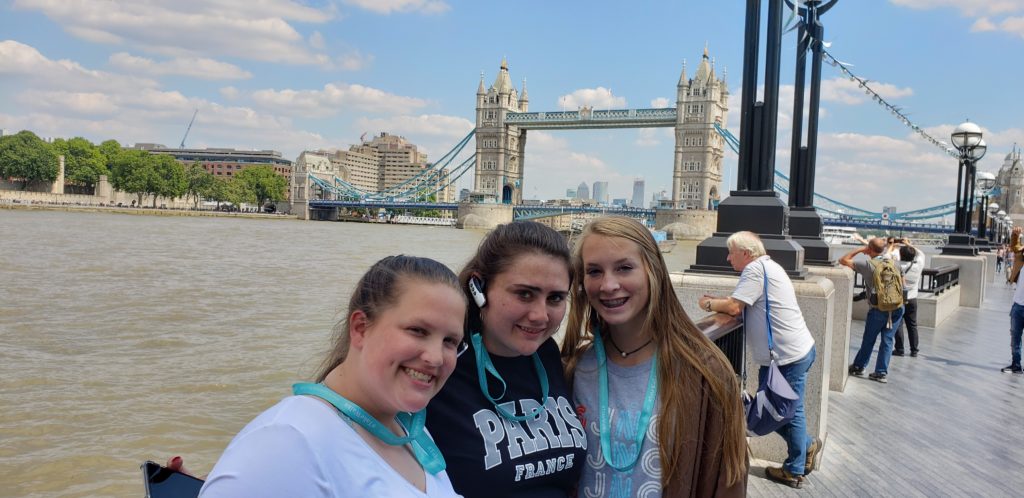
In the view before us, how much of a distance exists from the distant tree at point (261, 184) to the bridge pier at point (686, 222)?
148 ft

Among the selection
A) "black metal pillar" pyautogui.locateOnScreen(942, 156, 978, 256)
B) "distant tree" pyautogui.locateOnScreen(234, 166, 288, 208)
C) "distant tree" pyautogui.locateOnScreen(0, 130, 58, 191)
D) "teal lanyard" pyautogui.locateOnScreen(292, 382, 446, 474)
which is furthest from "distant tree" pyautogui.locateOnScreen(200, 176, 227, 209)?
"teal lanyard" pyautogui.locateOnScreen(292, 382, 446, 474)

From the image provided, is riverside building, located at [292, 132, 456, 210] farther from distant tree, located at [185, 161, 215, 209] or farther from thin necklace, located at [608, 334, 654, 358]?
thin necklace, located at [608, 334, 654, 358]

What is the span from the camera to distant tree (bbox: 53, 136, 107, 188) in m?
71.6

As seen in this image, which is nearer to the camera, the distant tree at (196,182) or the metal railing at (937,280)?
the metal railing at (937,280)

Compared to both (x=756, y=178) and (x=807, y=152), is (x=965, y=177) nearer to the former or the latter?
(x=807, y=152)

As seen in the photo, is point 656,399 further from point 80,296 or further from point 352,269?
point 352,269

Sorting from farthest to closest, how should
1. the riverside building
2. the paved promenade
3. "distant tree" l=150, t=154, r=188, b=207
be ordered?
the riverside building
"distant tree" l=150, t=154, r=188, b=207
the paved promenade

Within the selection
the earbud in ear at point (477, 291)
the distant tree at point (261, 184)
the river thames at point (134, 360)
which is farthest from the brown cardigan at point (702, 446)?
the distant tree at point (261, 184)

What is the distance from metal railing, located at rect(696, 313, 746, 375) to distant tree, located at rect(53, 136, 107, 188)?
262ft

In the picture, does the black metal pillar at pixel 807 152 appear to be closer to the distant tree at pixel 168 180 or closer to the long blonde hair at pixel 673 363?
the long blonde hair at pixel 673 363

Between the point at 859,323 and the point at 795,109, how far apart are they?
405 cm

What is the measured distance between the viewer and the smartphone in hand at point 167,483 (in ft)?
4.01

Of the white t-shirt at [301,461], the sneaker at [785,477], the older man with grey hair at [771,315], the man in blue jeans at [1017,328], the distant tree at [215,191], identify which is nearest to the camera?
the white t-shirt at [301,461]

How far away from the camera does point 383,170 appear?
166000 mm
